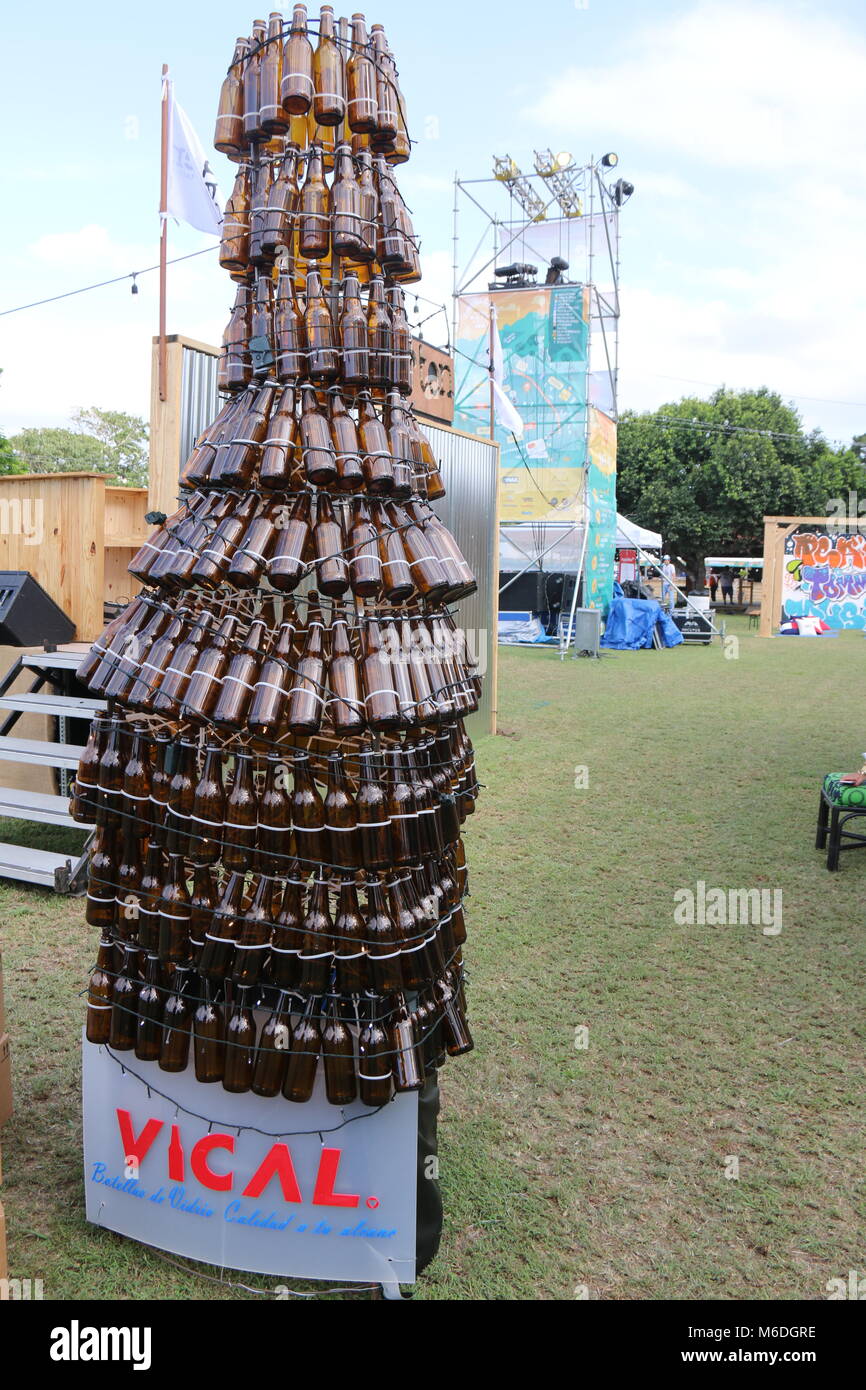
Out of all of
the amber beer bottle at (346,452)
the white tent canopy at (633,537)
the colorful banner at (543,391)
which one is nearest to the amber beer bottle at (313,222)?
the amber beer bottle at (346,452)

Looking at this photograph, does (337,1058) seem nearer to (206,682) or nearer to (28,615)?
(206,682)

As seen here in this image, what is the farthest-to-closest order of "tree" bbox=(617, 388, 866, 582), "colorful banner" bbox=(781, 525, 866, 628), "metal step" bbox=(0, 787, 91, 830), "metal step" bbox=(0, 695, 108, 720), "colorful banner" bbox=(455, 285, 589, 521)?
1. "tree" bbox=(617, 388, 866, 582)
2. "colorful banner" bbox=(781, 525, 866, 628)
3. "colorful banner" bbox=(455, 285, 589, 521)
4. "metal step" bbox=(0, 695, 108, 720)
5. "metal step" bbox=(0, 787, 91, 830)

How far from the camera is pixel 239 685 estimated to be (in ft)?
8.06

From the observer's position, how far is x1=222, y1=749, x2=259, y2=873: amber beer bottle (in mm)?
2498

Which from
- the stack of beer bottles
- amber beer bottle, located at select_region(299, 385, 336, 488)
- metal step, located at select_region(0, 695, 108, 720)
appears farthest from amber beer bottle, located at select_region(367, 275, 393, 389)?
metal step, located at select_region(0, 695, 108, 720)

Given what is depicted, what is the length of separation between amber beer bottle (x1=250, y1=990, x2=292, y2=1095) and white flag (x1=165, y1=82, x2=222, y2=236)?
506 cm

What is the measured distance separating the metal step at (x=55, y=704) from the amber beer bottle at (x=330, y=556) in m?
3.46

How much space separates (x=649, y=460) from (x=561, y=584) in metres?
18.2

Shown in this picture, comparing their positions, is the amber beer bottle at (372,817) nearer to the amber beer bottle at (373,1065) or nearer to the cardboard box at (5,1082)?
the amber beer bottle at (373,1065)

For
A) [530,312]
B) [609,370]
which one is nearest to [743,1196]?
[530,312]

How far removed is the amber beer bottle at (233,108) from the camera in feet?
9.07

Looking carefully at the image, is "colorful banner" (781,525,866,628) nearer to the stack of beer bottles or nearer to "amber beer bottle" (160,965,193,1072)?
A: the stack of beer bottles
